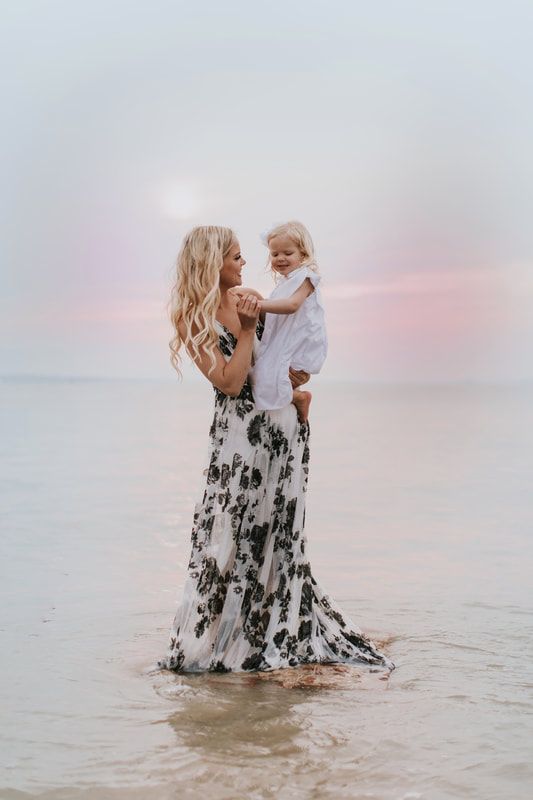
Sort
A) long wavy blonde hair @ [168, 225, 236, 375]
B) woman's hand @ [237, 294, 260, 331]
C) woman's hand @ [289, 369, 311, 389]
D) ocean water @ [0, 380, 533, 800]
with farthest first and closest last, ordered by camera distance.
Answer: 1. woman's hand @ [289, 369, 311, 389]
2. long wavy blonde hair @ [168, 225, 236, 375]
3. woman's hand @ [237, 294, 260, 331]
4. ocean water @ [0, 380, 533, 800]

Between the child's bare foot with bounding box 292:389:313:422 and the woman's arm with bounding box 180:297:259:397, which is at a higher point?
the woman's arm with bounding box 180:297:259:397

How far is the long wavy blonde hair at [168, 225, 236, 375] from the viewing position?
424cm

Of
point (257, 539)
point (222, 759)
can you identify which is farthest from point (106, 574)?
point (222, 759)

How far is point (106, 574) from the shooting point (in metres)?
6.71

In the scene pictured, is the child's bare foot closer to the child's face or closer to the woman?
the woman

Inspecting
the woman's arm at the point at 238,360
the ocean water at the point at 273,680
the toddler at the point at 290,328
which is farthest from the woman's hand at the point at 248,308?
the ocean water at the point at 273,680

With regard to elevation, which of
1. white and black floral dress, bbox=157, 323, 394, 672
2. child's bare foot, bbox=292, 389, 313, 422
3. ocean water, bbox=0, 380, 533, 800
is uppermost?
child's bare foot, bbox=292, 389, 313, 422

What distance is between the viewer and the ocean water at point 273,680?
334 centimetres

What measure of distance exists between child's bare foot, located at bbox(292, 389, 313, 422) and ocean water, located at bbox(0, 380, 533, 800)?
1.14m

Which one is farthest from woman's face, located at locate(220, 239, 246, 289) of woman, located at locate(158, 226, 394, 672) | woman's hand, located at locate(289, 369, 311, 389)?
woman's hand, located at locate(289, 369, 311, 389)

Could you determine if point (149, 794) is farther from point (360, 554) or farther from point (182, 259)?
point (360, 554)

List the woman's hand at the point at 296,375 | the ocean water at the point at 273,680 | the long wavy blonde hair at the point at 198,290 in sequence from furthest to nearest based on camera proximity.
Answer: the woman's hand at the point at 296,375
the long wavy blonde hair at the point at 198,290
the ocean water at the point at 273,680

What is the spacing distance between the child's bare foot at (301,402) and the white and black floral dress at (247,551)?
0.03 meters

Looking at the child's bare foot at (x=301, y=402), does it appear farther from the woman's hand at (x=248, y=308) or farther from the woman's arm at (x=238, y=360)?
the woman's hand at (x=248, y=308)
